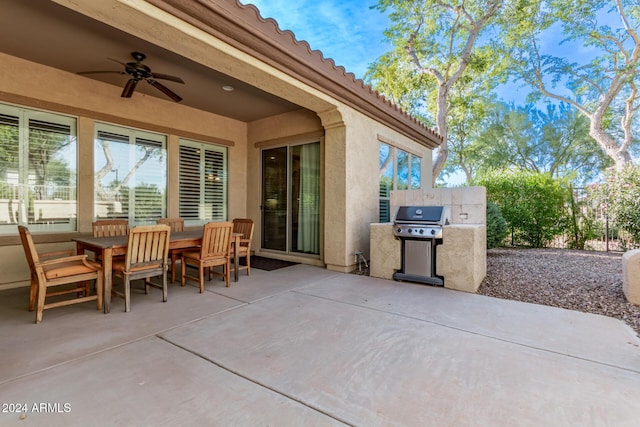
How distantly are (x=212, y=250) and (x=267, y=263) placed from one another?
1.99 metres

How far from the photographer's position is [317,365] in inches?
85.4

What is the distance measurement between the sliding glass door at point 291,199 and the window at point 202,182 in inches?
38.7

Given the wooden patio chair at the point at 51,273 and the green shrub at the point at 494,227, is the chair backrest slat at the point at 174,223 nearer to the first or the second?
the wooden patio chair at the point at 51,273

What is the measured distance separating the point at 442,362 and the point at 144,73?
4.94m

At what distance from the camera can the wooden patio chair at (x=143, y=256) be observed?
3.28 meters

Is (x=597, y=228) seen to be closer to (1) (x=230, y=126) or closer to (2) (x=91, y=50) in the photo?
(1) (x=230, y=126)

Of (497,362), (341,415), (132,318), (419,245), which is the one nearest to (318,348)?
(341,415)

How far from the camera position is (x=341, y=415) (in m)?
1.65

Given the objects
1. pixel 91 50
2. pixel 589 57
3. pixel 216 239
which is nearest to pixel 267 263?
pixel 216 239

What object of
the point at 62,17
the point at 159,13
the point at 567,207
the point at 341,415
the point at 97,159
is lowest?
the point at 341,415

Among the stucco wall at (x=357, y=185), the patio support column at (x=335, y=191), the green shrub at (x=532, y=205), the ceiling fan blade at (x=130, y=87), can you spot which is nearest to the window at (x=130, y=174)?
the ceiling fan blade at (x=130, y=87)

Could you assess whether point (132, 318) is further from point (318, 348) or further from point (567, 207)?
point (567, 207)

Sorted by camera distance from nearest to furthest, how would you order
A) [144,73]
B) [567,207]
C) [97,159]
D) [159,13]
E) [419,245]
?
[159,13], [144,73], [419,245], [97,159], [567,207]

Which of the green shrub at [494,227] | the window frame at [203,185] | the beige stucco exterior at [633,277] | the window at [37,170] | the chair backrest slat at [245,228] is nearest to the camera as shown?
the beige stucco exterior at [633,277]
